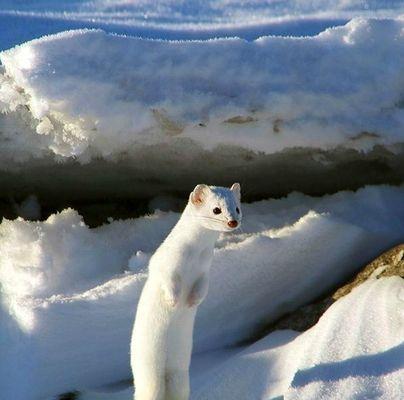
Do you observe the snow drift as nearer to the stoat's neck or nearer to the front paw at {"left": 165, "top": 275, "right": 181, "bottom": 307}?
the stoat's neck

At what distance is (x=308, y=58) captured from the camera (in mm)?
3662

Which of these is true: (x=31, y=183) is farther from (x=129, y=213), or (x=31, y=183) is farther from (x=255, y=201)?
(x=255, y=201)

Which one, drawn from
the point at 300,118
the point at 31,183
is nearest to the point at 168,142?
the point at 300,118

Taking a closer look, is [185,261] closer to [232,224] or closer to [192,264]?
[192,264]

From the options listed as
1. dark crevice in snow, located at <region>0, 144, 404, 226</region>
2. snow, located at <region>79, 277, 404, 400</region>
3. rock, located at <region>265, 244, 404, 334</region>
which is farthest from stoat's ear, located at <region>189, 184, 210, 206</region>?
dark crevice in snow, located at <region>0, 144, 404, 226</region>

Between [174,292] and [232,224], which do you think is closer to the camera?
[232,224]

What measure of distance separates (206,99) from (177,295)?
100 cm

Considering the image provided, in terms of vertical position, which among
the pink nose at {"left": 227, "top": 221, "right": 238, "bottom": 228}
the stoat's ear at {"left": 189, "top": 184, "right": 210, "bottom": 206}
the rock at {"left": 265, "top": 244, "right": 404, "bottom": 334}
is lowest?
the rock at {"left": 265, "top": 244, "right": 404, "bottom": 334}

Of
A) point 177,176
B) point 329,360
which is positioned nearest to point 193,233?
point 329,360

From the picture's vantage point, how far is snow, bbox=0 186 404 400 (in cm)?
329

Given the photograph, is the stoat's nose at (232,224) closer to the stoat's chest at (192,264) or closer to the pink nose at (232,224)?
the pink nose at (232,224)

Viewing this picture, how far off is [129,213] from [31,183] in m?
0.48

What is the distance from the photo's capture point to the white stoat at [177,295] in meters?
2.69

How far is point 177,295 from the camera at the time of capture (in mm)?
2723
